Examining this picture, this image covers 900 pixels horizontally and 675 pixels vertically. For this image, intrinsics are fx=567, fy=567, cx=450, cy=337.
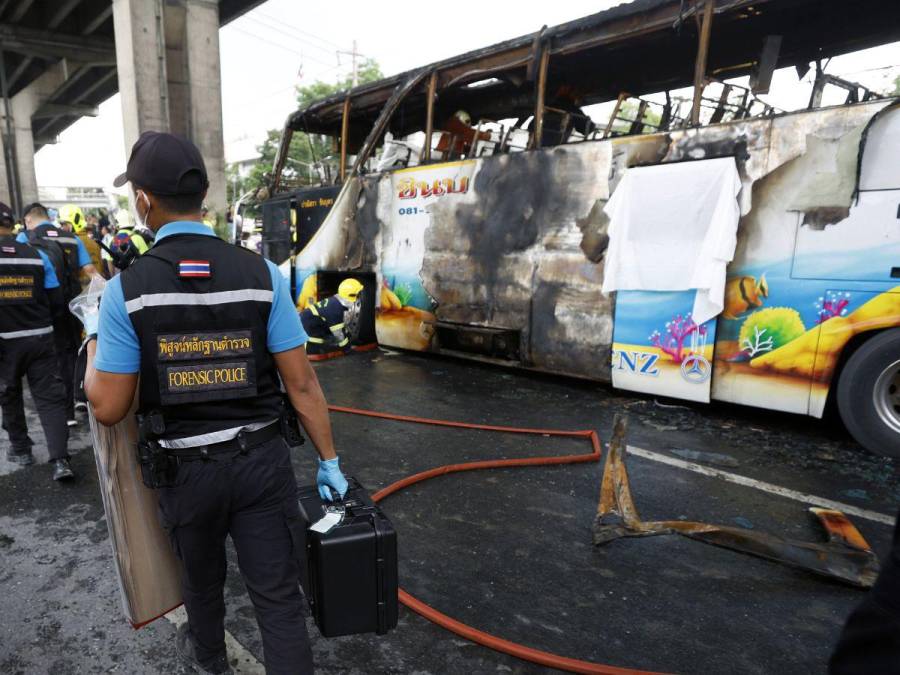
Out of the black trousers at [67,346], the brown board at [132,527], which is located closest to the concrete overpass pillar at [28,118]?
the black trousers at [67,346]

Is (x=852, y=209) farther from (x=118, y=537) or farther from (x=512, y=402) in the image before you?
(x=118, y=537)

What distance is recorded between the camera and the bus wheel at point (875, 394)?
4.10 meters

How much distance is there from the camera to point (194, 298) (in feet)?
5.17

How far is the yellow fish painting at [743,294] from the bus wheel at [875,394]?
790mm

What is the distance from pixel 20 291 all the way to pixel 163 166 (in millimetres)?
3033

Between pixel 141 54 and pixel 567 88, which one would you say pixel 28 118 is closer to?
pixel 141 54

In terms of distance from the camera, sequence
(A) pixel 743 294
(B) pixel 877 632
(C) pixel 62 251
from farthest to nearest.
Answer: (A) pixel 743 294 → (C) pixel 62 251 → (B) pixel 877 632

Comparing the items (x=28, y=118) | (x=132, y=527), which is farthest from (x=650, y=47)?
(x=28, y=118)

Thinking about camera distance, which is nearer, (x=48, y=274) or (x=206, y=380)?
(x=206, y=380)

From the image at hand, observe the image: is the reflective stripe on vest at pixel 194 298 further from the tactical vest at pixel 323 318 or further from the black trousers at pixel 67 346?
the tactical vest at pixel 323 318

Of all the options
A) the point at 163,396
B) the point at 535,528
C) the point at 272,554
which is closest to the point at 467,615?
the point at 535,528

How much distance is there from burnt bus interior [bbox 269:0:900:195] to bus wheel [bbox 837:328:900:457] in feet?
6.60

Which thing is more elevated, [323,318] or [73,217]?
[73,217]

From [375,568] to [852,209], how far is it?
432cm
